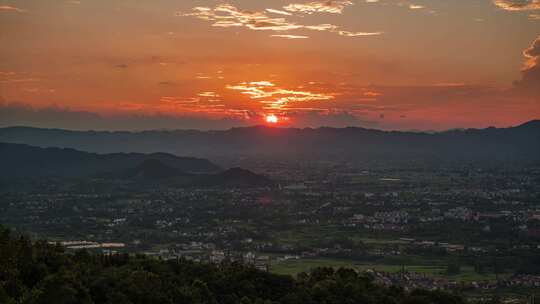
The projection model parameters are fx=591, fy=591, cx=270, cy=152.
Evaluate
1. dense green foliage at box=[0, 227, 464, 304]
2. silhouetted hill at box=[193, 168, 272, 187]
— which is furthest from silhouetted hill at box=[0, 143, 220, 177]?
dense green foliage at box=[0, 227, 464, 304]

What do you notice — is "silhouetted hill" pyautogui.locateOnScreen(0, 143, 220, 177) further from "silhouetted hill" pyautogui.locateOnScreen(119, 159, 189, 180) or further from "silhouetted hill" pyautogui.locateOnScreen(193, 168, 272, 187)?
"silhouetted hill" pyautogui.locateOnScreen(193, 168, 272, 187)

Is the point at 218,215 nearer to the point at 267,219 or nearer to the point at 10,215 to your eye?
the point at 267,219

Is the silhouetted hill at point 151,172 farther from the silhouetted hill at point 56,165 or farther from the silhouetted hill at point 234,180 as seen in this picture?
the silhouetted hill at point 234,180

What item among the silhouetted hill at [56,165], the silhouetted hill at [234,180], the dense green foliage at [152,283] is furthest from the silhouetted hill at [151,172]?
the dense green foliage at [152,283]

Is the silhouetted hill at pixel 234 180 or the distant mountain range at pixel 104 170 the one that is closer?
the silhouetted hill at pixel 234 180

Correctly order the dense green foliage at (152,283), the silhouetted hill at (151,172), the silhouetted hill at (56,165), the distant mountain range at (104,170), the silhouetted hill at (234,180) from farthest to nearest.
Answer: the silhouetted hill at (56,165) < the silhouetted hill at (151,172) < the distant mountain range at (104,170) < the silhouetted hill at (234,180) < the dense green foliage at (152,283)

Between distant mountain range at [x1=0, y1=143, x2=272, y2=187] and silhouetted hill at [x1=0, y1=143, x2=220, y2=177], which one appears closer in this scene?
distant mountain range at [x1=0, y1=143, x2=272, y2=187]

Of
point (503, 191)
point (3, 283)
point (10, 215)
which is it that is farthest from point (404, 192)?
point (3, 283)
